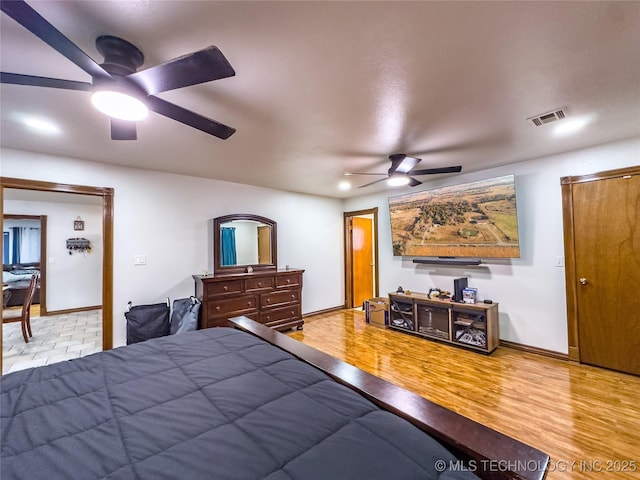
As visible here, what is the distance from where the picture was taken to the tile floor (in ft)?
11.0

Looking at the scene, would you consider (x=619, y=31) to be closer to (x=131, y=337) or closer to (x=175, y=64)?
(x=175, y=64)

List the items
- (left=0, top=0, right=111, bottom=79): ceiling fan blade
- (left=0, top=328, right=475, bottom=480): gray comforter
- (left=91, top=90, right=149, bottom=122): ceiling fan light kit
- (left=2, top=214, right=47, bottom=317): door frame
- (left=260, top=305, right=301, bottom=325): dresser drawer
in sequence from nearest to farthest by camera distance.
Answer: (left=0, top=328, right=475, bottom=480): gray comforter
(left=0, top=0, right=111, bottom=79): ceiling fan blade
(left=91, top=90, right=149, bottom=122): ceiling fan light kit
(left=260, top=305, right=301, bottom=325): dresser drawer
(left=2, top=214, right=47, bottom=317): door frame

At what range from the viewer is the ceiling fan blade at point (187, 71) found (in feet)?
3.85

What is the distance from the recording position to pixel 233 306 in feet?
12.5

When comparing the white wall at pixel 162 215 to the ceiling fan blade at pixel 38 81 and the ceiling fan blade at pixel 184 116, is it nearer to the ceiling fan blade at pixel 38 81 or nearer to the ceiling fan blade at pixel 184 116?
the ceiling fan blade at pixel 38 81

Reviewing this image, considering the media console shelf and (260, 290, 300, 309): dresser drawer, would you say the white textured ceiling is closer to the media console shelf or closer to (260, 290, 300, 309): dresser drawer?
the media console shelf

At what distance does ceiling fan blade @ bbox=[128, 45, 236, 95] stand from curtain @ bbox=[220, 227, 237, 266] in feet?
9.60

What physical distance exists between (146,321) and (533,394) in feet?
13.9

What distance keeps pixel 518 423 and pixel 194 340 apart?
246 cm

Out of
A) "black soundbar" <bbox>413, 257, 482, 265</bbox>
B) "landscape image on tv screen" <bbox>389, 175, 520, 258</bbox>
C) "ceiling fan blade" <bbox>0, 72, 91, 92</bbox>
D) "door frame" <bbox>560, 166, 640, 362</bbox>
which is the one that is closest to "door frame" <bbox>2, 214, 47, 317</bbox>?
"ceiling fan blade" <bbox>0, 72, 91, 92</bbox>

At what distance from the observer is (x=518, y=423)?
207 centimetres

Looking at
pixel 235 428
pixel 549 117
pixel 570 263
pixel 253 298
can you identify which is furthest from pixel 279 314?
pixel 549 117

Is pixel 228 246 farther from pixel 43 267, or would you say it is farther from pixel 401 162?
pixel 43 267

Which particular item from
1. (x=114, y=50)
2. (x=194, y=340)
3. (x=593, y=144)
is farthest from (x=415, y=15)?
(x=593, y=144)
